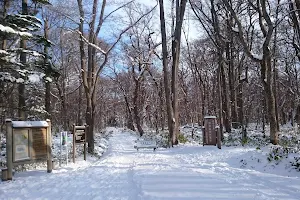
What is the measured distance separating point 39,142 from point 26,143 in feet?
1.66

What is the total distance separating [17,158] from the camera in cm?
812

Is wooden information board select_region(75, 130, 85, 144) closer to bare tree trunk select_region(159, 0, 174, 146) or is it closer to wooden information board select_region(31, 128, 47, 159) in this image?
wooden information board select_region(31, 128, 47, 159)

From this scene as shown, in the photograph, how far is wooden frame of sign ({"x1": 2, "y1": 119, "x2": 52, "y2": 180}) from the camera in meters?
7.92

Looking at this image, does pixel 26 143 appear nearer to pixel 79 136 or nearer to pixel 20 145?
A: pixel 20 145

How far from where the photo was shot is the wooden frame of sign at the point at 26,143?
792 centimetres

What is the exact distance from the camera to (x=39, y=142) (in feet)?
29.3

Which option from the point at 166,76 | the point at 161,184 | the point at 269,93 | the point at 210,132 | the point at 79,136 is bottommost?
the point at 161,184

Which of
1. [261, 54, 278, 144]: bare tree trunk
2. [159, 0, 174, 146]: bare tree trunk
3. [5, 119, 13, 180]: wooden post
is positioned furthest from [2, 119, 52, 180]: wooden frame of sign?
[261, 54, 278, 144]: bare tree trunk

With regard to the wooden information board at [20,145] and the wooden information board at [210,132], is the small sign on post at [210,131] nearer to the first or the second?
the wooden information board at [210,132]

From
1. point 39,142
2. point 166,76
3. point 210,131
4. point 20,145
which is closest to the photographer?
point 20,145

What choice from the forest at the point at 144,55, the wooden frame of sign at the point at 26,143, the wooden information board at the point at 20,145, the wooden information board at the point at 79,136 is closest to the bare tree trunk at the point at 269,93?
the forest at the point at 144,55

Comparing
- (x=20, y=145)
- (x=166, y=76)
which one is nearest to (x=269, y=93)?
(x=166, y=76)

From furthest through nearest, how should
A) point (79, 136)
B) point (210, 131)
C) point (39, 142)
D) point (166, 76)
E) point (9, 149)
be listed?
point (166, 76), point (210, 131), point (79, 136), point (39, 142), point (9, 149)

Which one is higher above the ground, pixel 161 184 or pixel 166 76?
pixel 166 76
